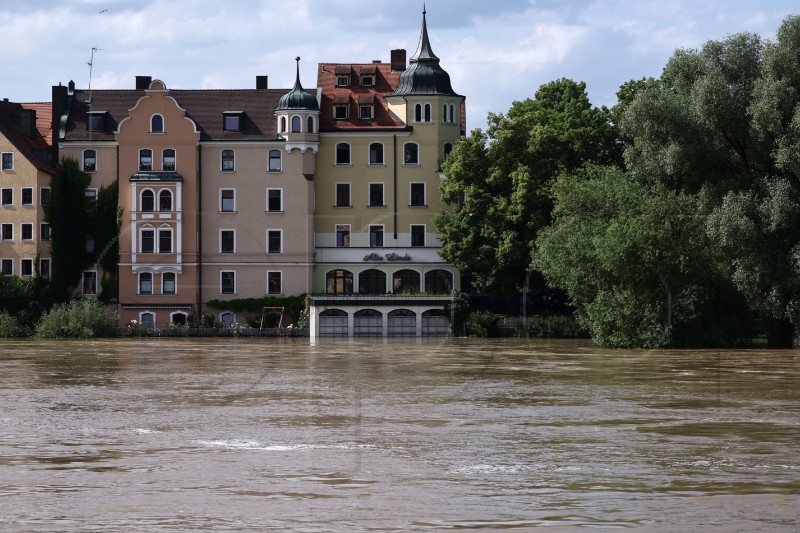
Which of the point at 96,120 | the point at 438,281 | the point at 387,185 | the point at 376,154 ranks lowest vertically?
the point at 438,281

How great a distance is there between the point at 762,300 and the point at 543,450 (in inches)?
1465

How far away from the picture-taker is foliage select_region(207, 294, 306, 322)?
87625 mm

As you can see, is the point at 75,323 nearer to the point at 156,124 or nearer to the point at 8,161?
the point at 8,161

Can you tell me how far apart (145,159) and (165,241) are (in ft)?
17.4

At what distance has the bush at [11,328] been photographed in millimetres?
81438

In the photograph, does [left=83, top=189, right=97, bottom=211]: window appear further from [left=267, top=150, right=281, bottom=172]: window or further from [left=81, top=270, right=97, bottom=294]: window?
[left=267, top=150, right=281, bottom=172]: window

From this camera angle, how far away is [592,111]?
79.3m

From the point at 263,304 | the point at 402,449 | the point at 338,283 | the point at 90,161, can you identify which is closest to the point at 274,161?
the point at 338,283

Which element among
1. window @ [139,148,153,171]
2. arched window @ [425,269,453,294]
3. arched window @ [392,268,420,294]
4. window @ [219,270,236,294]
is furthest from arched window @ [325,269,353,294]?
window @ [139,148,153,171]

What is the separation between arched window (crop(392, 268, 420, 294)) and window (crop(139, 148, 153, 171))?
17.0 m

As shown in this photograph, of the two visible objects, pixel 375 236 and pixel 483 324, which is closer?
pixel 483 324

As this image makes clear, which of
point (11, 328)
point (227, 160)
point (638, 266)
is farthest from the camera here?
point (227, 160)

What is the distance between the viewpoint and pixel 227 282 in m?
88.7

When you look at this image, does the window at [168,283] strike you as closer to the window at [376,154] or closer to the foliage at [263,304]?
the foliage at [263,304]
